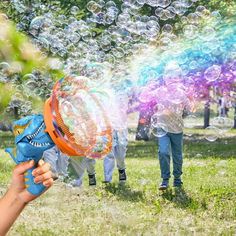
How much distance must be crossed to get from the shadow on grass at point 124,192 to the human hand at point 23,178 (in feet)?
15.7

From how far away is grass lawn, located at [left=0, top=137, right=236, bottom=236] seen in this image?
536 centimetres

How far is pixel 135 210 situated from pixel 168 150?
5.27 feet

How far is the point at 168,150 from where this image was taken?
7699 millimetres

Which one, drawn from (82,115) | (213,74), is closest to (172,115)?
(213,74)

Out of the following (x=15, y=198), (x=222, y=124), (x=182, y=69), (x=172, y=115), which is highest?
(x=15, y=198)

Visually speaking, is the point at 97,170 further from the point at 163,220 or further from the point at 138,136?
the point at 138,136

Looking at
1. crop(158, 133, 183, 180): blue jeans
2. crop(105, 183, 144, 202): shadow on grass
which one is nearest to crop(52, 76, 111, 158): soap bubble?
crop(105, 183, 144, 202): shadow on grass

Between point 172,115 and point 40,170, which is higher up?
point 40,170

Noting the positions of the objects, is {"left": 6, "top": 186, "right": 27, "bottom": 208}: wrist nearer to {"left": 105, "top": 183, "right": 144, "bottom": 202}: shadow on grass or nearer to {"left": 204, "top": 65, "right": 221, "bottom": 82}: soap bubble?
{"left": 204, "top": 65, "right": 221, "bottom": 82}: soap bubble

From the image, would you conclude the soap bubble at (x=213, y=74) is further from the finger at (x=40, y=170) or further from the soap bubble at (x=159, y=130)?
the finger at (x=40, y=170)

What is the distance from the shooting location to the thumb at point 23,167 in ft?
6.95

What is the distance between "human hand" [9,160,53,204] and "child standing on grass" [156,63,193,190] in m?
3.32

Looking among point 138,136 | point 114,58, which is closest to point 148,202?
point 114,58

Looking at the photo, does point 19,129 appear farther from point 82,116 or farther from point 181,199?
point 181,199
